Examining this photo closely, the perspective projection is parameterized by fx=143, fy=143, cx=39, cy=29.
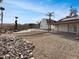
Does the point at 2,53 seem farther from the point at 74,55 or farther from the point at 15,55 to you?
the point at 74,55

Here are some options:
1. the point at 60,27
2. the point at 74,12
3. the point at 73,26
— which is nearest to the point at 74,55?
the point at 73,26

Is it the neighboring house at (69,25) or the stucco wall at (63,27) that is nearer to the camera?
the neighboring house at (69,25)

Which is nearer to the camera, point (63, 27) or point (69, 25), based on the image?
point (69, 25)

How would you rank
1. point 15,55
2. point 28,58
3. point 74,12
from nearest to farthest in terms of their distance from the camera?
point 28,58 < point 15,55 < point 74,12

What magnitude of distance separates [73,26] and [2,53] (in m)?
17.5

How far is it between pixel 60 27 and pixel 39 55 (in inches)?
902

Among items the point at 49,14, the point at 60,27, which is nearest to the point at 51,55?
the point at 60,27

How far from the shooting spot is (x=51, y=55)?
995cm

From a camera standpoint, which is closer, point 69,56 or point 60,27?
point 69,56

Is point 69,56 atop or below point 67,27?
below

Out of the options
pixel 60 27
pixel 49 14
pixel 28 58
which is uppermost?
pixel 49 14

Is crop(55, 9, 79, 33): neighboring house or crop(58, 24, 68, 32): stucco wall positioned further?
crop(58, 24, 68, 32): stucco wall

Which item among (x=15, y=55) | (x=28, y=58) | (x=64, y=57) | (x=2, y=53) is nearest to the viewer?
(x=64, y=57)

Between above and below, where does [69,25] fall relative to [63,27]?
above
